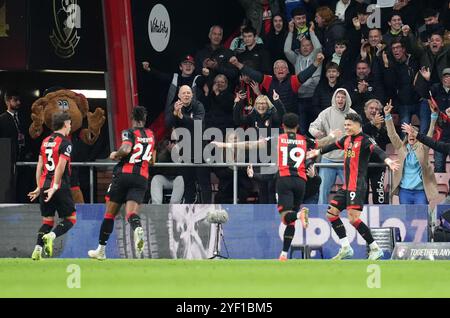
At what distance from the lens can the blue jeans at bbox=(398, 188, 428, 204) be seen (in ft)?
68.8

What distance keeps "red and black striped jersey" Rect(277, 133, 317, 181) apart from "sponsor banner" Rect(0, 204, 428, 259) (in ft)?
6.33

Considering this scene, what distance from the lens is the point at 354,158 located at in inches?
749

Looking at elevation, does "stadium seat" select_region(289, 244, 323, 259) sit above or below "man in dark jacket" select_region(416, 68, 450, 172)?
below

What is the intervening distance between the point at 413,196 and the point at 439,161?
78cm

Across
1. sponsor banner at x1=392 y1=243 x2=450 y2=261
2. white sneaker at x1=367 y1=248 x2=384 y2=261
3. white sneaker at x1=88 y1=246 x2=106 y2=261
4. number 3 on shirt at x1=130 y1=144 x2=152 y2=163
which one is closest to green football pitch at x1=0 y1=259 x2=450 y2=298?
white sneaker at x1=88 y1=246 x2=106 y2=261

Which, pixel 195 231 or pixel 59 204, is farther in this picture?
pixel 195 231

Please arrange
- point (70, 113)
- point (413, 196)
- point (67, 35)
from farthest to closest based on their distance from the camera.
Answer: point (67, 35) < point (70, 113) < point (413, 196)

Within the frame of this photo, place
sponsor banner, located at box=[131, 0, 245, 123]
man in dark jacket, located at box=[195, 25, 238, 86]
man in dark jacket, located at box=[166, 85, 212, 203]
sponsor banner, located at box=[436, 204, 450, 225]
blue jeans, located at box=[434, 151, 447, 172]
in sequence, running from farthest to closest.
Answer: sponsor banner, located at box=[131, 0, 245, 123], man in dark jacket, located at box=[195, 25, 238, 86], man in dark jacket, located at box=[166, 85, 212, 203], blue jeans, located at box=[434, 151, 447, 172], sponsor banner, located at box=[436, 204, 450, 225]

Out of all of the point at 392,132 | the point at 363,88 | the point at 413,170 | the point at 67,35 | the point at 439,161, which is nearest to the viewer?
the point at 392,132

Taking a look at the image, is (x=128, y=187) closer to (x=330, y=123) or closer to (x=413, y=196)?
(x=330, y=123)

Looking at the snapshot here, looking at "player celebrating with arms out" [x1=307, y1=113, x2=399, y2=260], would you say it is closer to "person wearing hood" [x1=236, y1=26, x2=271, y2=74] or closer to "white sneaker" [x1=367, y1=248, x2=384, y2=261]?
"white sneaker" [x1=367, y1=248, x2=384, y2=261]

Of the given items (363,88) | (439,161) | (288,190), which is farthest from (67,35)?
(439,161)

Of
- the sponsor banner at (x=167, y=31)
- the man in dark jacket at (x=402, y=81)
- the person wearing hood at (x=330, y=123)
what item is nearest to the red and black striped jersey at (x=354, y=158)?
the person wearing hood at (x=330, y=123)

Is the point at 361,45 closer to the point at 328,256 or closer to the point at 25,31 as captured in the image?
the point at 328,256
